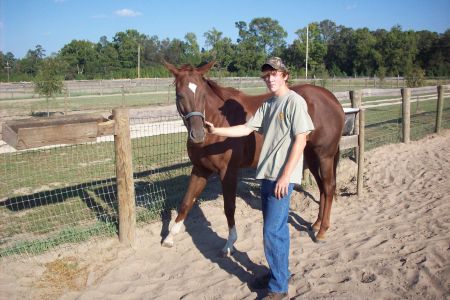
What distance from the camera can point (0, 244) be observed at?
4.33 meters

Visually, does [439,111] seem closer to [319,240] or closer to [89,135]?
[319,240]

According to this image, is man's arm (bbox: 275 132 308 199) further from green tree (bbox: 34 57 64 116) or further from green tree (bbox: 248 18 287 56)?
green tree (bbox: 248 18 287 56)

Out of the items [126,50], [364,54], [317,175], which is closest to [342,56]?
[364,54]

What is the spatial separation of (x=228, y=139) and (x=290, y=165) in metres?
1.51

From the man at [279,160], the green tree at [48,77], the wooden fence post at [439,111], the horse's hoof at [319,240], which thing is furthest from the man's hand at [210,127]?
the green tree at [48,77]

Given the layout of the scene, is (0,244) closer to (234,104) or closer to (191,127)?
(191,127)

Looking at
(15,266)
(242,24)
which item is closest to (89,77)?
(242,24)

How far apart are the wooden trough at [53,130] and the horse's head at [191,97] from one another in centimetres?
101

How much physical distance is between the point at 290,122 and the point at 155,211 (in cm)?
295

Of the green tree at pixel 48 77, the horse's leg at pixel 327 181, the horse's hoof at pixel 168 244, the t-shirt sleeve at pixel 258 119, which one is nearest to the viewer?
the t-shirt sleeve at pixel 258 119

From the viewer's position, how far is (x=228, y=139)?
167 inches

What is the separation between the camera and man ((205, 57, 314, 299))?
2873 mm

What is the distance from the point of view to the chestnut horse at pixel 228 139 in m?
3.74

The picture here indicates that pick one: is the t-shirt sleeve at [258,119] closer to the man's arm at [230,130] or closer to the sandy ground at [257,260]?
the man's arm at [230,130]
